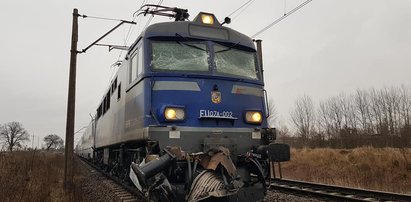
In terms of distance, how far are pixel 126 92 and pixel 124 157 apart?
1721 mm

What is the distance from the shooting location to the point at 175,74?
627 centimetres

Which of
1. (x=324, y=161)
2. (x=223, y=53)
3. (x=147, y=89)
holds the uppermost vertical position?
(x=223, y=53)

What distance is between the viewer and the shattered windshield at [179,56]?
6391mm

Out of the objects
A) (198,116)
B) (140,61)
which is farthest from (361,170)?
(140,61)

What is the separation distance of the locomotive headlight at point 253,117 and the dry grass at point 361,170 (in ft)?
21.2

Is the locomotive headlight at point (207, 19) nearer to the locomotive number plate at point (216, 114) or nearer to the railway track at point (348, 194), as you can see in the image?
the locomotive number plate at point (216, 114)

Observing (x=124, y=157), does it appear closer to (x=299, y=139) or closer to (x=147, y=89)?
(x=147, y=89)

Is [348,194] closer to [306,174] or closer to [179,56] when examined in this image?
[179,56]

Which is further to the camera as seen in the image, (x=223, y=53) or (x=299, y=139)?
(x=299, y=139)

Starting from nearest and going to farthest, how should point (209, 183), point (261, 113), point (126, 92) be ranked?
point (209, 183) → point (261, 113) → point (126, 92)

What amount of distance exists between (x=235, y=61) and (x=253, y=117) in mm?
1220

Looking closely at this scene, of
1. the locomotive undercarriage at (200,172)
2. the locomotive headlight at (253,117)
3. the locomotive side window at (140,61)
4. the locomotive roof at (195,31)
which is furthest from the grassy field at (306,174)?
the locomotive headlight at (253,117)

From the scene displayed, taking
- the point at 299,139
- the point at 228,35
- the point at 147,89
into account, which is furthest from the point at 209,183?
the point at 299,139

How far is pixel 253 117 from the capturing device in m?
6.75
